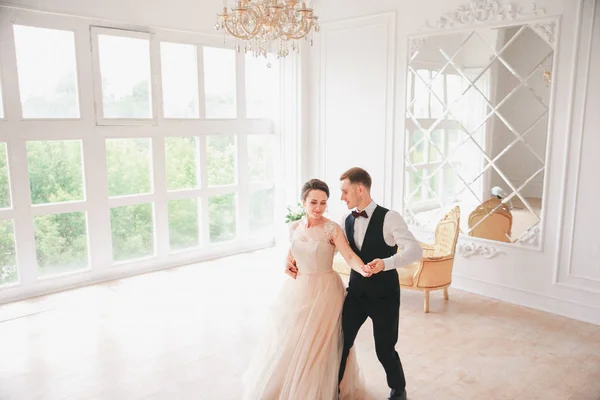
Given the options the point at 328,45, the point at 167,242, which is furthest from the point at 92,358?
the point at 328,45

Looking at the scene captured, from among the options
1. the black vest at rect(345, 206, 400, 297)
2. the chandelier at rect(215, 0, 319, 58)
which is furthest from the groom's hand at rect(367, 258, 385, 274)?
the chandelier at rect(215, 0, 319, 58)

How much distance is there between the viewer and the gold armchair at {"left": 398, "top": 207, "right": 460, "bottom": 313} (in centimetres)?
444

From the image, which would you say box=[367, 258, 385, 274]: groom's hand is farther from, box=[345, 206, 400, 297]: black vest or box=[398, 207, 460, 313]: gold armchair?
box=[398, 207, 460, 313]: gold armchair

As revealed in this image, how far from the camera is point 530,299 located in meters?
4.65

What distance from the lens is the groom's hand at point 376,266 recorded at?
2.60 metres

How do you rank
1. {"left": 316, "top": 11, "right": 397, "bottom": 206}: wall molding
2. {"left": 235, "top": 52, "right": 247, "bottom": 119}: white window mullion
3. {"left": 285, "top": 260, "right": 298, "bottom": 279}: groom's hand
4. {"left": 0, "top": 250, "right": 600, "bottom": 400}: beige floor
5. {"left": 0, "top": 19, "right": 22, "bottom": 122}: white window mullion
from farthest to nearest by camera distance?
{"left": 235, "top": 52, "right": 247, "bottom": 119}: white window mullion
{"left": 316, "top": 11, "right": 397, "bottom": 206}: wall molding
{"left": 0, "top": 19, "right": 22, "bottom": 122}: white window mullion
{"left": 0, "top": 250, "right": 600, "bottom": 400}: beige floor
{"left": 285, "top": 260, "right": 298, "bottom": 279}: groom's hand

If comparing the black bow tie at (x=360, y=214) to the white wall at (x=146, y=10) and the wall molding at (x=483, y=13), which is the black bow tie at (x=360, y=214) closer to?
the wall molding at (x=483, y=13)

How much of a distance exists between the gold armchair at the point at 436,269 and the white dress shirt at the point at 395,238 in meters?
1.77

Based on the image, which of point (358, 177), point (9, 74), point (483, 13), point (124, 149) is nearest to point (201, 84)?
point (124, 149)

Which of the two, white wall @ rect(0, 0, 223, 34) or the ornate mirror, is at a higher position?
white wall @ rect(0, 0, 223, 34)

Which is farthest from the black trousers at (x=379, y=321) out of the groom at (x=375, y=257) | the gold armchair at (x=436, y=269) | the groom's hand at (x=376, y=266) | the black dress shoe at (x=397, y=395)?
the gold armchair at (x=436, y=269)

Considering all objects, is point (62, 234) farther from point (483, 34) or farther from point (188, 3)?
point (483, 34)

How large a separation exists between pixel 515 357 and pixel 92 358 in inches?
121

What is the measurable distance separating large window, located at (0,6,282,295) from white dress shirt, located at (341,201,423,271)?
11.5ft
